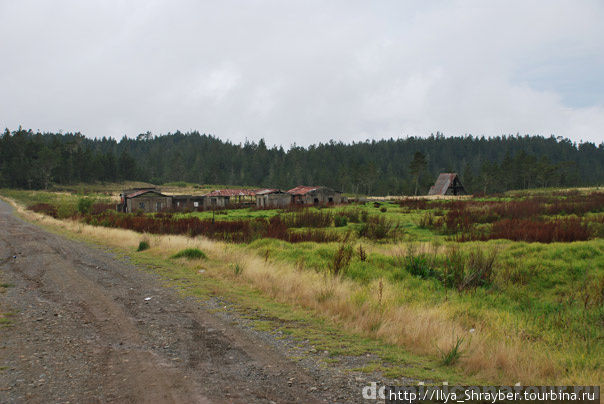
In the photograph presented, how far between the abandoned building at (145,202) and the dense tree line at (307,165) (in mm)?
53730

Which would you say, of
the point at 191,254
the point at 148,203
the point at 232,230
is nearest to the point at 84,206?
the point at 148,203

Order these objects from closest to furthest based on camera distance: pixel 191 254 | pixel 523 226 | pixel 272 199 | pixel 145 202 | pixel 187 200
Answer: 1. pixel 191 254
2. pixel 523 226
3. pixel 145 202
4. pixel 272 199
5. pixel 187 200

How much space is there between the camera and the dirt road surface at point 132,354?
411cm

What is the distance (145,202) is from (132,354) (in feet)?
190

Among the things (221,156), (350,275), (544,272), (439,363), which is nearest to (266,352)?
(439,363)

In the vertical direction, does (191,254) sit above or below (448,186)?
below

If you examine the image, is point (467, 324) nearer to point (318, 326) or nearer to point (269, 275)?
point (318, 326)

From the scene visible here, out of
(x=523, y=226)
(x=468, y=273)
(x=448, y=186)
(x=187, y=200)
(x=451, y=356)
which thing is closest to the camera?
(x=451, y=356)

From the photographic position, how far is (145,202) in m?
58.6

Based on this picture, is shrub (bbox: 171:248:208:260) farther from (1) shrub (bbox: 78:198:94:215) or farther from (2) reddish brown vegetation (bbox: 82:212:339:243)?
(1) shrub (bbox: 78:198:94:215)

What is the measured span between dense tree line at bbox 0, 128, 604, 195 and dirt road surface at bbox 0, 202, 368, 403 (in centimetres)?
8872

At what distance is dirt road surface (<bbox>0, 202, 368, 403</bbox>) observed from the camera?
13.5 ft

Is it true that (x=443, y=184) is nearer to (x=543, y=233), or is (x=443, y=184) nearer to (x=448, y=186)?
(x=448, y=186)

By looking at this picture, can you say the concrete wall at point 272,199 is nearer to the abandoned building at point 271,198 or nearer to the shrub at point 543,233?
the abandoned building at point 271,198
